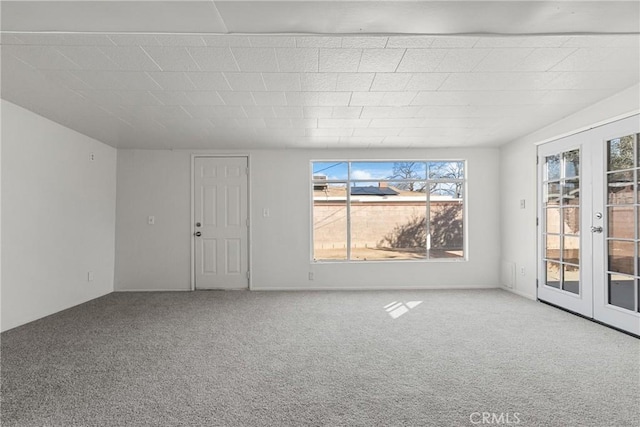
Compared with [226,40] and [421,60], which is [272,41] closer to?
[226,40]

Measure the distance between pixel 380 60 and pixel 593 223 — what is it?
3.06 meters

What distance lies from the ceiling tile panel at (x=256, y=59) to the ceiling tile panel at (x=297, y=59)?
0.05 metres

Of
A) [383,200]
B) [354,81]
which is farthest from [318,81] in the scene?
[383,200]

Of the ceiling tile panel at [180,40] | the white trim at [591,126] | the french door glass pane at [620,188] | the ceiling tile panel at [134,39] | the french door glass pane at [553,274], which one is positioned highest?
the ceiling tile panel at [180,40]

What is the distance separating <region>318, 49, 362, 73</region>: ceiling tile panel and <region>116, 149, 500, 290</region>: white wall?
10.2ft

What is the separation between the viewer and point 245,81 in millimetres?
3146

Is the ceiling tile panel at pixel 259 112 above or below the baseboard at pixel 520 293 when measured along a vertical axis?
above

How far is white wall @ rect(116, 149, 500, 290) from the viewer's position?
595 centimetres

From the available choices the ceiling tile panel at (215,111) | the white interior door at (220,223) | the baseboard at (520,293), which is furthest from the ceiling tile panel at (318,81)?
the baseboard at (520,293)

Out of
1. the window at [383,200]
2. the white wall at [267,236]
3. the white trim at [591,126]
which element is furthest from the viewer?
the window at [383,200]

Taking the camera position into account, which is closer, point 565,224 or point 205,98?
point 205,98

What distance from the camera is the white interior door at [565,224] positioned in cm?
413

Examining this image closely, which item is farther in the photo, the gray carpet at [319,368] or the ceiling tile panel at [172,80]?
the ceiling tile panel at [172,80]

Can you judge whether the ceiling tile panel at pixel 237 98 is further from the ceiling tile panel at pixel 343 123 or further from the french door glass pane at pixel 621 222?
the french door glass pane at pixel 621 222
